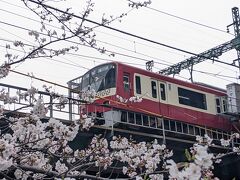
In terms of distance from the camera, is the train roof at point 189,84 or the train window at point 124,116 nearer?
the train window at point 124,116

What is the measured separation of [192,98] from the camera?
19.6 m

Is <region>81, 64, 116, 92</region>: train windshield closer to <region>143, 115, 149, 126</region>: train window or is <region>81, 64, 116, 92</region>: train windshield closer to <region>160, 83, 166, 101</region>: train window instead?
<region>143, 115, 149, 126</region>: train window

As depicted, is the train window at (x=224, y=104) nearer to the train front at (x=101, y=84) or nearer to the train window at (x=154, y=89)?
the train window at (x=154, y=89)

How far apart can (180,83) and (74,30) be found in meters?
14.2

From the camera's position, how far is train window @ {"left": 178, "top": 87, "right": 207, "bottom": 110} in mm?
18953

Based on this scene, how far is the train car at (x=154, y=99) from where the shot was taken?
15859 mm

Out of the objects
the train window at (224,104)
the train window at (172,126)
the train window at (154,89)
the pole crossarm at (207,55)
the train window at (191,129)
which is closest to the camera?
the train window at (172,126)

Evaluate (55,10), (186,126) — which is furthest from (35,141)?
(186,126)

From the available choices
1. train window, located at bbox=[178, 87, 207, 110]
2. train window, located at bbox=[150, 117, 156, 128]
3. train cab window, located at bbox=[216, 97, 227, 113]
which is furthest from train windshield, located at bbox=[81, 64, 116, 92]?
train cab window, located at bbox=[216, 97, 227, 113]

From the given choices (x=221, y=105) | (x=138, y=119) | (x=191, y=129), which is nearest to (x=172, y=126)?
(x=191, y=129)

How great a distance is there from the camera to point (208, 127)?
19.2 meters

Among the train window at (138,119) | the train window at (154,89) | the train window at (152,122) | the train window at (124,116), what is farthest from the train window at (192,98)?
the train window at (124,116)

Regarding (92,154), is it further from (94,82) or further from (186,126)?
(186,126)

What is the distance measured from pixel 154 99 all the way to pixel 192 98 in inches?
113
